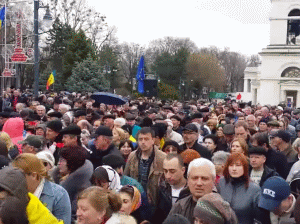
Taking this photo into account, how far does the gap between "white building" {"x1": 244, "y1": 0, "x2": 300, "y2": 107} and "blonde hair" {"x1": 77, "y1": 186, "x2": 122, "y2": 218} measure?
4527cm

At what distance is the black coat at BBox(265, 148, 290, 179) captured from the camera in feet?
25.1

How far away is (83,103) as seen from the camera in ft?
57.6

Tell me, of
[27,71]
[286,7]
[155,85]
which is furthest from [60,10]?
[155,85]

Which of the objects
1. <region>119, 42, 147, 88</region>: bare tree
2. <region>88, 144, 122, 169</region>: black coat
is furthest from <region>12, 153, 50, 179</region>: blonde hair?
<region>119, 42, 147, 88</region>: bare tree

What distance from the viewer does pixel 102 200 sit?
412 centimetres

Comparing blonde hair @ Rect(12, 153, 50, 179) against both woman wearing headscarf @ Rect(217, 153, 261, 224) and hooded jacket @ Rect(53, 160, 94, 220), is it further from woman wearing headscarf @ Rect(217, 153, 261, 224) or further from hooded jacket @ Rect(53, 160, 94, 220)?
woman wearing headscarf @ Rect(217, 153, 261, 224)

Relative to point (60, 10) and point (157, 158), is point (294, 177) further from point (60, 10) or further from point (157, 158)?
point (60, 10)

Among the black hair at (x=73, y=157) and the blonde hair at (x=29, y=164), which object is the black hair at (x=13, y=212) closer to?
the blonde hair at (x=29, y=164)

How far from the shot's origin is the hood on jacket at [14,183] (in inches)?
146

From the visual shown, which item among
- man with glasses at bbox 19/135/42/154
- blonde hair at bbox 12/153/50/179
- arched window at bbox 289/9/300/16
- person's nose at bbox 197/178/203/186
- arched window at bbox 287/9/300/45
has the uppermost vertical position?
arched window at bbox 289/9/300/16

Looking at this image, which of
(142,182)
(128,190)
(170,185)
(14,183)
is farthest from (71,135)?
(14,183)

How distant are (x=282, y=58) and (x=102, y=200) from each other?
47048 mm

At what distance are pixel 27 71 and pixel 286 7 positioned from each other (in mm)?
37901

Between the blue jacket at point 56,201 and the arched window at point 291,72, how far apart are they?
46.4 m
